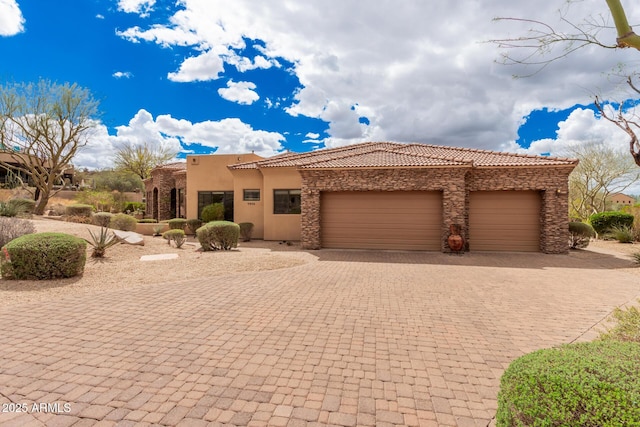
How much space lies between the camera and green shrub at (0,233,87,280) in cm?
757

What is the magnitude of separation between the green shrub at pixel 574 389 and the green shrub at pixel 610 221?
72.4 ft

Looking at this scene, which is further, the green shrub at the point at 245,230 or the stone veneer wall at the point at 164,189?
the stone veneer wall at the point at 164,189

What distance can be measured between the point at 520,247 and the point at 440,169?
→ 524cm

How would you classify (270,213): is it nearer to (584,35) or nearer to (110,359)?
(110,359)

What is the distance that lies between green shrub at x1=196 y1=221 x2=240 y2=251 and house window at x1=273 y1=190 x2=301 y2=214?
460 centimetres

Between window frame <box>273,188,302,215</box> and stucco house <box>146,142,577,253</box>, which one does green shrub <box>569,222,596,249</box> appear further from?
window frame <box>273,188,302,215</box>

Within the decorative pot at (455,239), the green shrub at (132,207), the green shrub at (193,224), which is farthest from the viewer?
the green shrub at (132,207)

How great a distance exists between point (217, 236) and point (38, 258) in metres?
6.02

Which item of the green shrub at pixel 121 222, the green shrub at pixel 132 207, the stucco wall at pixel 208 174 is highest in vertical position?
the stucco wall at pixel 208 174

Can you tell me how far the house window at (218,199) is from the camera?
797 inches

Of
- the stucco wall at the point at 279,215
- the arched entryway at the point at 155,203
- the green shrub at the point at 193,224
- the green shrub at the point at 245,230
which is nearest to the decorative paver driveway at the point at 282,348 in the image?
the stucco wall at the point at 279,215

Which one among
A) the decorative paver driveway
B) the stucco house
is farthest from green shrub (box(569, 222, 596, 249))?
the decorative paver driveway

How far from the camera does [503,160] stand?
1434cm

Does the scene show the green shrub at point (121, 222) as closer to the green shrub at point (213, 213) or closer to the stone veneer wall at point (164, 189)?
the green shrub at point (213, 213)
